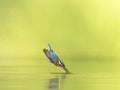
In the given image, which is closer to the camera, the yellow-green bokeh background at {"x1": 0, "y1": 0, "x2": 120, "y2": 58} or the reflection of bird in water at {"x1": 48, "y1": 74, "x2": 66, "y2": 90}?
the reflection of bird in water at {"x1": 48, "y1": 74, "x2": 66, "y2": 90}

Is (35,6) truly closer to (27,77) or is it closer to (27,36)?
(27,36)

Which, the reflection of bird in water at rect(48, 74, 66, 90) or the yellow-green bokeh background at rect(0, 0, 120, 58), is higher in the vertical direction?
the yellow-green bokeh background at rect(0, 0, 120, 58)

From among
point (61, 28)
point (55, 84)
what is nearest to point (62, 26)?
point (61, 28)

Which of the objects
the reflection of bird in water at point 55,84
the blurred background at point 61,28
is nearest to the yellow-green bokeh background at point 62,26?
the blurred background at point 61,28

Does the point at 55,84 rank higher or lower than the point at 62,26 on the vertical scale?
lower

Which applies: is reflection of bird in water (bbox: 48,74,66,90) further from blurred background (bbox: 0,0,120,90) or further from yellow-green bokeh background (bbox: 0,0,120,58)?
yellow-green bokeh background (bbox: 0,0,120,58)

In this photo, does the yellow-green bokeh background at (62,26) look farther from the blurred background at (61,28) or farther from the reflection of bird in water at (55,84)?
the reflection of bird in water at (55,84)

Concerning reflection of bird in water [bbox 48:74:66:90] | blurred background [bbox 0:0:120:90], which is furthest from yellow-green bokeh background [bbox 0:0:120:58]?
reflection of bird in water [bbox 48:74:66:90]

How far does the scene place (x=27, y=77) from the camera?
7172mm

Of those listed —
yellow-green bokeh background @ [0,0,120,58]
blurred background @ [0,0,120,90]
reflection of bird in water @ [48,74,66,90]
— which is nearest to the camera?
reflection of bird in water @ [48,74,66,90]

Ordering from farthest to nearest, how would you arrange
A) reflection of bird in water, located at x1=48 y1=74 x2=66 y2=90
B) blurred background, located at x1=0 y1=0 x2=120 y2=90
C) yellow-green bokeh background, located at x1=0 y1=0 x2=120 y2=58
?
yellow-green bokeh background, located at x1=0 y1=0 x2=120 y2=58
blurred background, located at x1=0 y1=0 x2=120 y2=90
reflection of bird in water, located at x1=48 y1=74 x2=66 y2=90

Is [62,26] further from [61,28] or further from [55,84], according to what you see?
[55,84]

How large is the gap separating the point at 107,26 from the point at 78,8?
1.07m

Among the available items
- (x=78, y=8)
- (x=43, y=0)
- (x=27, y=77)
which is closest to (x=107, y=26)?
(x=78, y=8)
